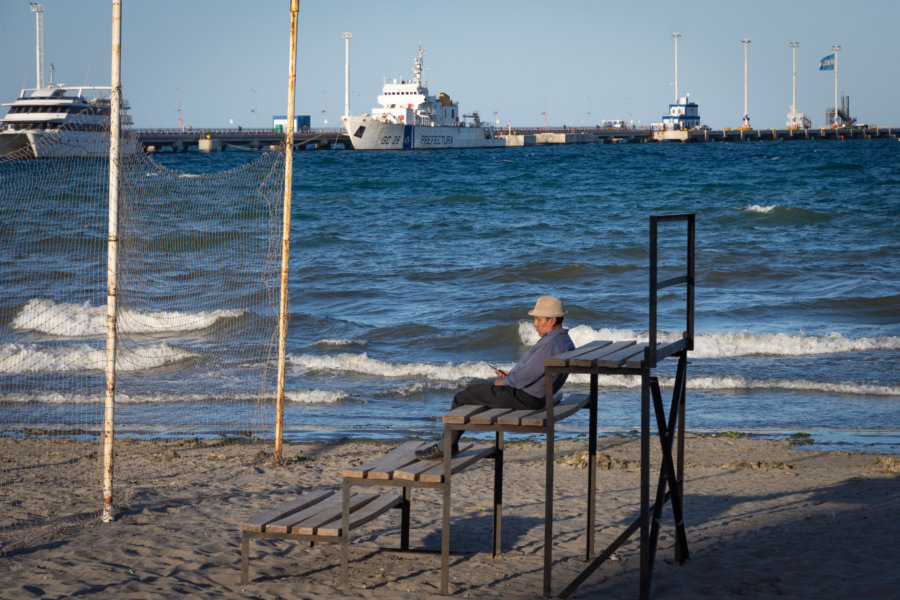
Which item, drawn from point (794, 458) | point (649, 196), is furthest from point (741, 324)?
point (649, 196)

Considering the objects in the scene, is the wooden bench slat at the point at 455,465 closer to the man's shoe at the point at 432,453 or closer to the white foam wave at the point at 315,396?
the man's shoe at the point at 432,453

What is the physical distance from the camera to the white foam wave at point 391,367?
14344 millimetres

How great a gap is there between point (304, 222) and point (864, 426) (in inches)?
1027

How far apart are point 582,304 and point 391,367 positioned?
22.5ft

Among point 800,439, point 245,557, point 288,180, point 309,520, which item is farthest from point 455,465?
point 800,439

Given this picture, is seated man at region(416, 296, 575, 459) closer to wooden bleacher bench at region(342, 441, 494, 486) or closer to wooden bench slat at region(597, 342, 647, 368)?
wooden bleacher bench at region(342, 441, 494, 486)

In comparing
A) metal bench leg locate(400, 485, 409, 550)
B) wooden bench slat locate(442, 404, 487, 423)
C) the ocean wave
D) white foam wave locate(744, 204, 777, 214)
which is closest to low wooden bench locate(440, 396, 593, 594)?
wooden bench slat locate(442, 404, 487, 423)

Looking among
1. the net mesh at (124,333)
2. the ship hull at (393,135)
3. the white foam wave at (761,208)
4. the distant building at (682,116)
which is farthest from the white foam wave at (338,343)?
the distant building at (682,116)

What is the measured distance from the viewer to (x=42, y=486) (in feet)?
26.8

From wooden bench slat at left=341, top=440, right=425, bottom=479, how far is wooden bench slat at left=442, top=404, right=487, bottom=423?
46cm

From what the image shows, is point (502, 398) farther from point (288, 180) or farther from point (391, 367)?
point (391, 367)

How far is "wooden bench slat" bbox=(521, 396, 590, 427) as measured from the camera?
5.33 metres

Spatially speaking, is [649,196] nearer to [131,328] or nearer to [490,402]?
[131,328]

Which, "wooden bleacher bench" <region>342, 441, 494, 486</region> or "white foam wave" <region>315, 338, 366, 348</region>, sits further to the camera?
"white foam wave" <region>315, 338, 366, 348</region>
